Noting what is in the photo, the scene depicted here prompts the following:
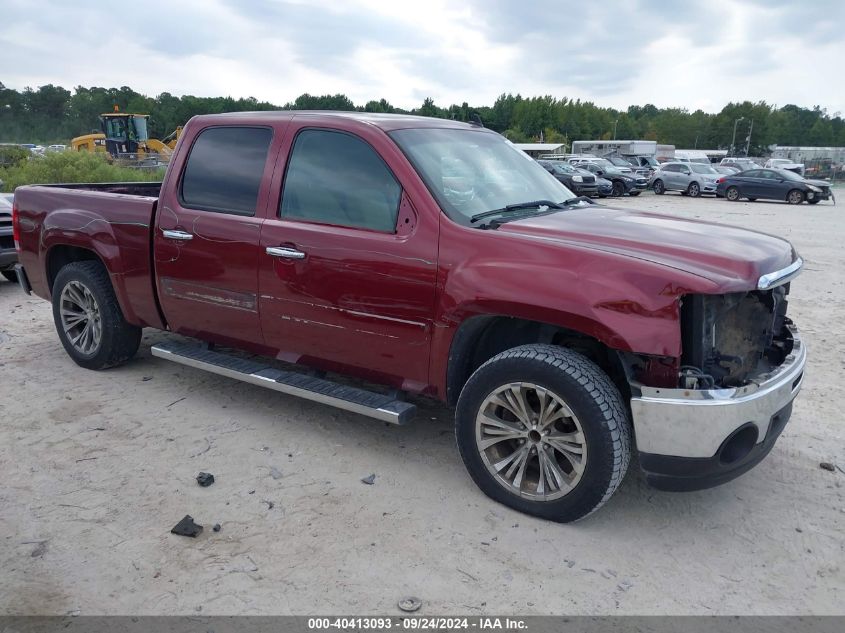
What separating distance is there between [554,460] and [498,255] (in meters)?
1.07

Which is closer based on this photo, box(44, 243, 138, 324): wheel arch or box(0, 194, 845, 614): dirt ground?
box(0, 194, 845, 614): dirt ground

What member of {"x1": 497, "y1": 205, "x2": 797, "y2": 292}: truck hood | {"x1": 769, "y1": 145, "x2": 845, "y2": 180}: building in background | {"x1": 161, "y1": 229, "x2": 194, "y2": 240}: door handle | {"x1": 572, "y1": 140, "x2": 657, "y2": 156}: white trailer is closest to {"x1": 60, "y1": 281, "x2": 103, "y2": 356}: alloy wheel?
{"x1": 161, "y1": 229, "x2": 194, "y2": 240}: door handle

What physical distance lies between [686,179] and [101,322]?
2771cm

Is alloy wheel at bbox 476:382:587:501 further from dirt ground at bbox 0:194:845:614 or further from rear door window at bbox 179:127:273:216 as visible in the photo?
rear door window at bbox 179:127:273:216

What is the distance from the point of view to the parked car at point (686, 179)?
91.7ft

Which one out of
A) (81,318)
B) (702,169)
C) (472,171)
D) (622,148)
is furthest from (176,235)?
(622,148)

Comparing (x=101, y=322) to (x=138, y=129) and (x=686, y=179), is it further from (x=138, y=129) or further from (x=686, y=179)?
(x=138, y=129)

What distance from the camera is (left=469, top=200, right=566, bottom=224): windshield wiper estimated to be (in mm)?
3661

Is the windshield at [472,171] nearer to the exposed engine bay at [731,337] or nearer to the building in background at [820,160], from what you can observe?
the exposed engine bay at [731,337]

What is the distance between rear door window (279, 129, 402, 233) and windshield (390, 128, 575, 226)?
0.22m

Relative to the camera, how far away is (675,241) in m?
3.35

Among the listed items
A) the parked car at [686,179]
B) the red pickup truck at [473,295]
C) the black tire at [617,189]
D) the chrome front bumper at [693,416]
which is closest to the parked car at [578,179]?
the black tire at [617,189]

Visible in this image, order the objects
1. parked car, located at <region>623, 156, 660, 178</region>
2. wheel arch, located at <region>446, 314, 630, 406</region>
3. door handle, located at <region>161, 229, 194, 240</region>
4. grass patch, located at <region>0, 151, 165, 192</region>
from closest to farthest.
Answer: wheel arch, located at <region>446, 314, 630, 406</region> → door handle, located at <region>161, 229, 194, 240</region> → grass patch, located at <region>0, 151, 165, 192</region> → parked car, located at <region>623, 156, 660, 178</region>

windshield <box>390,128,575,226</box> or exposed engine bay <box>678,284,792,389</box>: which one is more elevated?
windshield <box>390,128,575,226</box>
